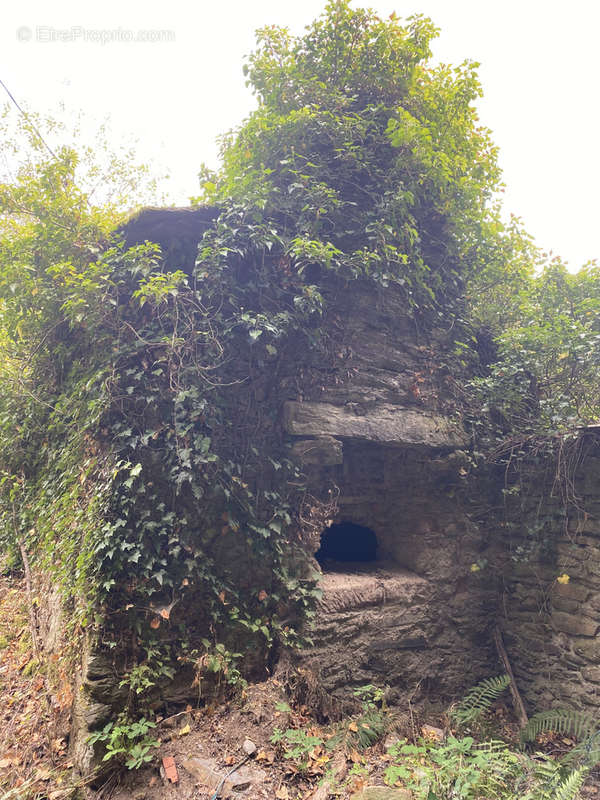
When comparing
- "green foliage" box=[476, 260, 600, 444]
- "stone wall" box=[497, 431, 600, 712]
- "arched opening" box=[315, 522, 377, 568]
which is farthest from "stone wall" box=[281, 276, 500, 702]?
"green foliage" box=[476, 260, 600, 444]

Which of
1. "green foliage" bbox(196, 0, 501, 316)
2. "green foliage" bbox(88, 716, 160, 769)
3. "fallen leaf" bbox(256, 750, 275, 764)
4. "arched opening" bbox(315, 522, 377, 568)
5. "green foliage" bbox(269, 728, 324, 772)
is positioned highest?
"green foliage" bbox(196, 0, 501, 316)

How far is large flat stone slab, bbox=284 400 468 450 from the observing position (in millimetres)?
→ 4207

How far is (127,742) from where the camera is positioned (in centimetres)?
274

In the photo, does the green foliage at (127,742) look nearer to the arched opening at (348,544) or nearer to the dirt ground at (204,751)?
the dirt ground at (204,751)

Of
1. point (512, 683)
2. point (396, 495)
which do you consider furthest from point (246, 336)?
point (512, 683)

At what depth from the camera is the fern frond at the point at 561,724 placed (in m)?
3.88

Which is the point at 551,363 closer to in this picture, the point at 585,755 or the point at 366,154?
the point at 366,154

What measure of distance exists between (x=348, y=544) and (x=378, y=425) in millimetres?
2033

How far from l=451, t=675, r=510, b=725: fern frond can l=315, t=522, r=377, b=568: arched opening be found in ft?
5.48

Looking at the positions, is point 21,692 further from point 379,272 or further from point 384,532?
point 379,272

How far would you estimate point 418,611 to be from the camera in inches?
177

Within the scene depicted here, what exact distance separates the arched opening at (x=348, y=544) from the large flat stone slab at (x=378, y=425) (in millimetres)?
1536

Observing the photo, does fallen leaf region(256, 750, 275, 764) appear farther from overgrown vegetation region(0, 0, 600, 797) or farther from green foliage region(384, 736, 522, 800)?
green foliage region(384, 736, 522, 800)

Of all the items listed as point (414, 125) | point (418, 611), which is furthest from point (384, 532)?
point (414, 125)
